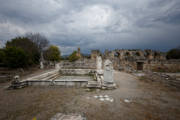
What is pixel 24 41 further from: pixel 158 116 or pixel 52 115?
pixel 158 116

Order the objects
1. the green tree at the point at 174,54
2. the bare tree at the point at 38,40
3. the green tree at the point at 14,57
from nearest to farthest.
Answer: the green tree at the point at 14,57 < the bare tree at the point at 38,40 < the green tree at the point at 174,54

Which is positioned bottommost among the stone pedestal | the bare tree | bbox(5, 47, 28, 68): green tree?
the stone pedestal

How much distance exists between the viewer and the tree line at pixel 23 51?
1059 cm

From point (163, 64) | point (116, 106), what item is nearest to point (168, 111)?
point (116, 106)

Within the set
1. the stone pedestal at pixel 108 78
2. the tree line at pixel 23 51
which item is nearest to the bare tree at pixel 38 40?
the tree line at pixel 23 51

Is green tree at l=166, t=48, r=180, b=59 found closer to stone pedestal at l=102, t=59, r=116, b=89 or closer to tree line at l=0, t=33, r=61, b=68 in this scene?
stone pedestal at l=102, t=59, r=116, b=89

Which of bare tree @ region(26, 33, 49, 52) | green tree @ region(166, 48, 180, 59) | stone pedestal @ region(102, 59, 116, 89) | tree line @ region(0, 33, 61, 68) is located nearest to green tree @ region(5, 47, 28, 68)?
tree line @ region(0, 33, 61, 68)

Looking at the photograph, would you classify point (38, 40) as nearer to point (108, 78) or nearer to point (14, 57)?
point (14, 57)

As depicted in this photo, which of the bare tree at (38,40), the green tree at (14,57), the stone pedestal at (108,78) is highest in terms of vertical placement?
the bare tree at (38,40)

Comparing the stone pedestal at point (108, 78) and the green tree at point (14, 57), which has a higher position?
the green tree at point (14, 57)

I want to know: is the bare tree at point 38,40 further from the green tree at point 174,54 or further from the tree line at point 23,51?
the green tree at point 174,54

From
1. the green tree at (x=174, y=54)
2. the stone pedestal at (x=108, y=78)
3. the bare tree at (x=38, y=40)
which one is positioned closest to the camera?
the stone pedestal at (x=108, y=78)

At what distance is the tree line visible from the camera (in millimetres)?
10586

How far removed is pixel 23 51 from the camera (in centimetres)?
1177
